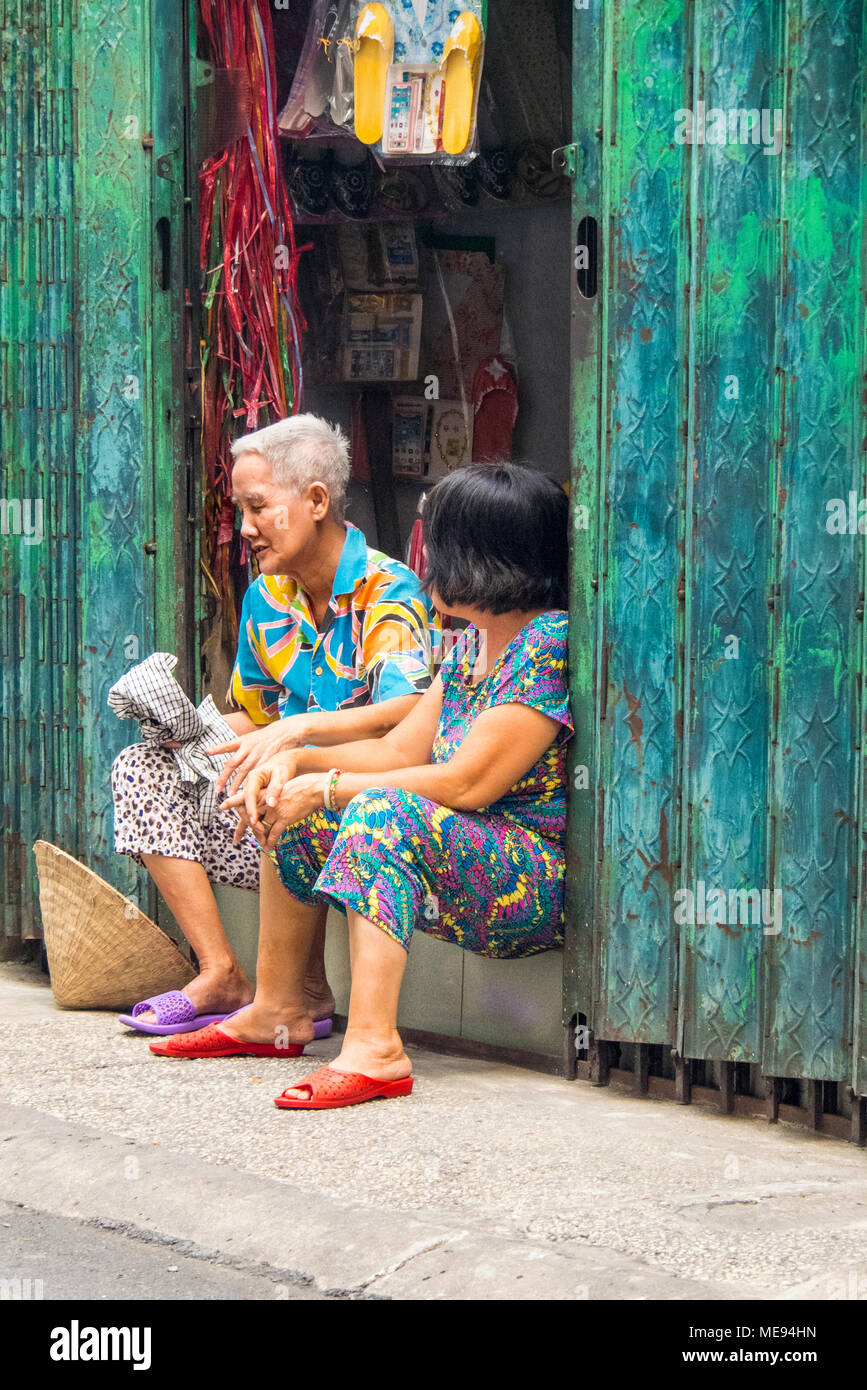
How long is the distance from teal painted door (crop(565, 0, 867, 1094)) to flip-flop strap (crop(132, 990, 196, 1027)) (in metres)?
1.00

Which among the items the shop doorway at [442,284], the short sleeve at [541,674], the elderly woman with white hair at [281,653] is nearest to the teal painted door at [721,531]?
the short sleeve at [541,674]

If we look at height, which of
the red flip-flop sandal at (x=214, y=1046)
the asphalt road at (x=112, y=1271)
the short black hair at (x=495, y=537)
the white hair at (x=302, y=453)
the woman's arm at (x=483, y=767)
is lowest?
the asphalt road at (x=112, y=1271)

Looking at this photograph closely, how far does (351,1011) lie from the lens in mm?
3746

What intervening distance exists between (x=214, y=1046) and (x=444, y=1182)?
105 centimetres

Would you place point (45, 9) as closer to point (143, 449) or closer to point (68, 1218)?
point (143, 449)

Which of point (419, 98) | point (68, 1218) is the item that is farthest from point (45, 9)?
point (68, 1218)

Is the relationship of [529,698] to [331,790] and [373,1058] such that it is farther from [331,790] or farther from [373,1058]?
[373,1058]

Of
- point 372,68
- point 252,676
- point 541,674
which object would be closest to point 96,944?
point 252,676

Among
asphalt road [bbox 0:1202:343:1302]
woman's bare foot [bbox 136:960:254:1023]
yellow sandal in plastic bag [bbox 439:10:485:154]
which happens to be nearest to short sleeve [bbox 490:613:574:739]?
woman's bare foot [bbox 136:960:254:1023]

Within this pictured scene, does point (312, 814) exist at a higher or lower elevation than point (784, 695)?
lower

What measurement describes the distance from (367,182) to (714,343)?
7.55ft

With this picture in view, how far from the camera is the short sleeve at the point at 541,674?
385 cm

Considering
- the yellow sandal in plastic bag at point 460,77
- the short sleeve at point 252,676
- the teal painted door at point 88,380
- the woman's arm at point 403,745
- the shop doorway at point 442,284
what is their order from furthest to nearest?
the shop doorway at point 442,284
the teal painted door at point 88,380
the yellow sandal in plastic bag at point 460,77
the short sleeve at point 252,676
the woman's arm at point 403,745

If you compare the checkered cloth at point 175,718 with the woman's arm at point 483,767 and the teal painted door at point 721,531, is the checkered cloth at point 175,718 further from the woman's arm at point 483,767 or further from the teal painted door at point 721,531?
the teal painted door at point 721,531
